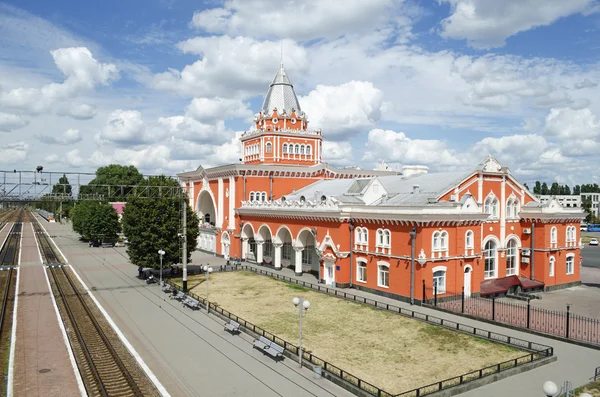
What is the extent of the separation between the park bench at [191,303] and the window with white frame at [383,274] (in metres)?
14.0

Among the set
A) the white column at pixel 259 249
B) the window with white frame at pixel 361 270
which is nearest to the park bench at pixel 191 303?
the window with white frame at pixel 361 270

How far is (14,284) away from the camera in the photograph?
1615 inches

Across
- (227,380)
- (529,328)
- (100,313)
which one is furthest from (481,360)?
(100,313)

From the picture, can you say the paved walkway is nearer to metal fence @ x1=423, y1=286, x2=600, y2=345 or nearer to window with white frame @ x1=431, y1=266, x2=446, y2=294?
metal fence @ x1=423, y1=286, x2=600, y2=345

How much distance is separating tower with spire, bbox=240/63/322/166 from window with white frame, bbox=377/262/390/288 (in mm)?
26511

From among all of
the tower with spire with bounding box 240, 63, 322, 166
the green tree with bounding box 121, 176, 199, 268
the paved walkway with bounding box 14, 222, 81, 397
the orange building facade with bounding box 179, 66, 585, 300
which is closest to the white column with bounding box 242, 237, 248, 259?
the orange building facade with bounding box 179, 66, 585, 300

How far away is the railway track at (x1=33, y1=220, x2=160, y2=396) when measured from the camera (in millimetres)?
18781

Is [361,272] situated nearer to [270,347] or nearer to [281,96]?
[270,347]

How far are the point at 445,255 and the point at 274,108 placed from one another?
34.2 meters

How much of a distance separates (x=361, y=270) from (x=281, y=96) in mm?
31380

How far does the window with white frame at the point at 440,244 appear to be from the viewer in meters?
33.2

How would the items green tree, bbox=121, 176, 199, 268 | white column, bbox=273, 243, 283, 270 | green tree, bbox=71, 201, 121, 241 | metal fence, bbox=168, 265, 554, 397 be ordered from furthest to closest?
green tree, bbox=71, 201, 121, 241
white column, bbox=273, 243, 283, 270
green tree, bbox=121, 176, 199, 268
metal fence, bbox=168, 265, 554, 397

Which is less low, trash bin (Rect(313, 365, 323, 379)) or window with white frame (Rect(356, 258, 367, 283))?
window with white frame (Rect(356, 258, 367, 283))

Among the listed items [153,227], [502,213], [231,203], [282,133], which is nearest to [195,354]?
[153,227]
